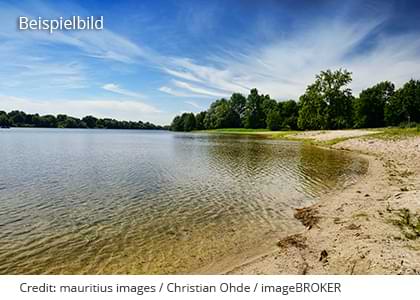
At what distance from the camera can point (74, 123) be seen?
56781 millimetres

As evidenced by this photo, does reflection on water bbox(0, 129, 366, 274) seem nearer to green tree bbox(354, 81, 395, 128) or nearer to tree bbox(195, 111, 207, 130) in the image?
green tree bbox(354, 81, 395, 128)

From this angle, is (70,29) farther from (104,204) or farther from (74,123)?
(74,123)

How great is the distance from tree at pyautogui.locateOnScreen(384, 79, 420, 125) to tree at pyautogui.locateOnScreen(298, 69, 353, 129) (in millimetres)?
5774

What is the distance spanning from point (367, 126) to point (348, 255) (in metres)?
52.2

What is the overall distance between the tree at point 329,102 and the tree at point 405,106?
577 cm

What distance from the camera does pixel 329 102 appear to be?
156ft

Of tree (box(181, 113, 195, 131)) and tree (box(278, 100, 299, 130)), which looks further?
tree (box(181, 113, 195, 131))

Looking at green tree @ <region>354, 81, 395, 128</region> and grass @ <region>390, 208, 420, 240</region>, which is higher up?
green tree @ <region>354, 81, 395, 128</region>

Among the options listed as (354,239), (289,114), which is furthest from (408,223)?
(289,114)

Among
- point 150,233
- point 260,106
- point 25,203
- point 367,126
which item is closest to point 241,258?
point 150,233

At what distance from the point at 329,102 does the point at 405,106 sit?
10029 millimetres

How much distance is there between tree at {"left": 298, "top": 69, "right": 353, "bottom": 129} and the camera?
4606cm

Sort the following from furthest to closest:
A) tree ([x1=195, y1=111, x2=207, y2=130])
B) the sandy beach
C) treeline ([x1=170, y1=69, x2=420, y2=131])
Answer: tree ([x1=195, y1=111, x2=207, y2=130])
treeline ([x1=170, y1=69, x2=420, y2=131])
the sandy beach
